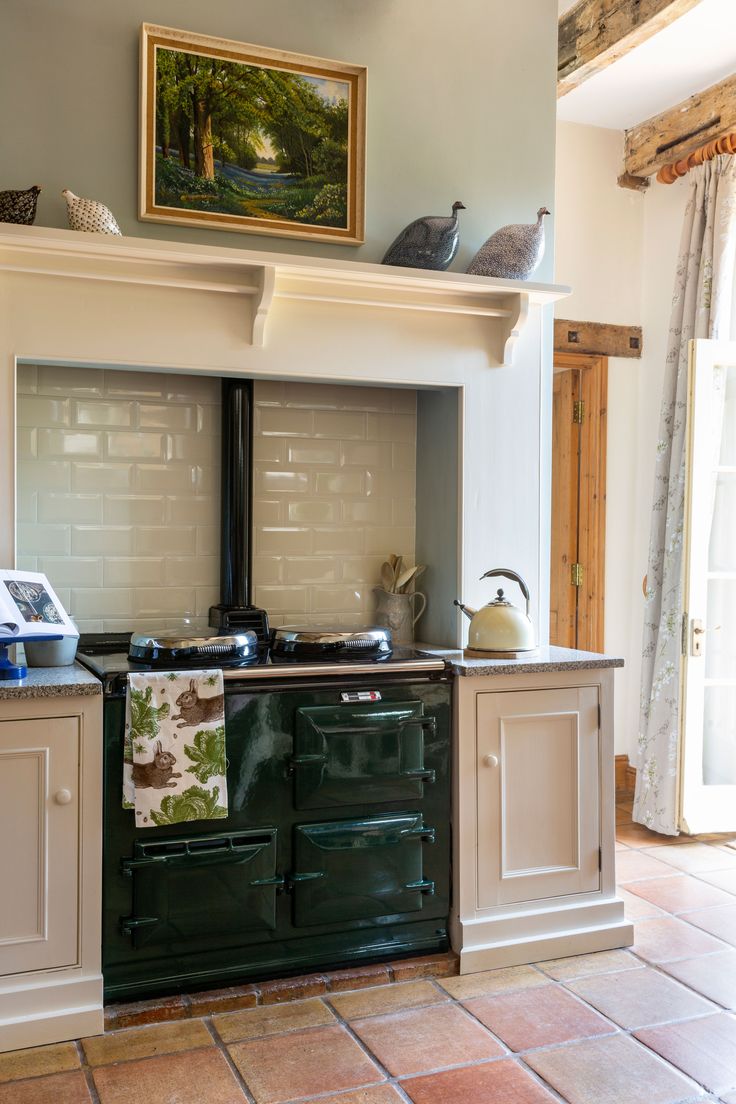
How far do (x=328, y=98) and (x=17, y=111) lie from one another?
0.93m

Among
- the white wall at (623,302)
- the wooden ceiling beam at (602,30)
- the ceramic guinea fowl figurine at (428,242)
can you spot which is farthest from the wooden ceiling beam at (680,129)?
the ceramic guinea fowl figurine at (428,242)

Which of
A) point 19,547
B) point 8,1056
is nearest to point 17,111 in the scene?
point 19,547

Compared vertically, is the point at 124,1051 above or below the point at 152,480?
below

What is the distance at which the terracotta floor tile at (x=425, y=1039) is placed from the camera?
7.40ft

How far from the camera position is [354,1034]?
93.7 inches

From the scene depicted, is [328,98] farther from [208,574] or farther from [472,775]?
[472,775]

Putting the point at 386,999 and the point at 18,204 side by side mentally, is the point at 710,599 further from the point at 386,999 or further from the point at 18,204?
the point at 18,204

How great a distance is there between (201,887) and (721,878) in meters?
2.05

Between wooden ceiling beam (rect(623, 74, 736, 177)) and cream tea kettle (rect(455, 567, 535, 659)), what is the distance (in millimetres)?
2429

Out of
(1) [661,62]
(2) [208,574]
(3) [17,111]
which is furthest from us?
(1) [661,62]

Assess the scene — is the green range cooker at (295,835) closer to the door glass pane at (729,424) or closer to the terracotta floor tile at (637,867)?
the terracotta floor tile at (637,867)

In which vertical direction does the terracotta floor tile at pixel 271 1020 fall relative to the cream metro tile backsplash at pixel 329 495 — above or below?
below

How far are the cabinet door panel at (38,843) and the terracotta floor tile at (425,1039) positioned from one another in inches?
30.1

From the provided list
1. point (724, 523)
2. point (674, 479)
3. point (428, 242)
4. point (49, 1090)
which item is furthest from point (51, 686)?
point (724, 523)
